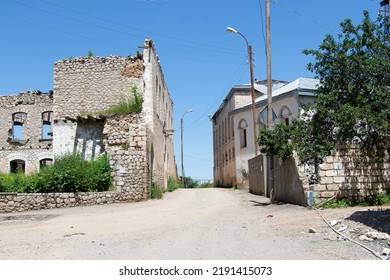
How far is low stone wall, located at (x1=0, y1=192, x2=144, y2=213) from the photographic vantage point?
618 inches

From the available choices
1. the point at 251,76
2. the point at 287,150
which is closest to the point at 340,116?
the point at 287,150

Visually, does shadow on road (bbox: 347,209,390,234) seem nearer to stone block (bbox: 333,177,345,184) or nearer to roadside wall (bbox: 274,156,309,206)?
stone block (bbox: 333,177,345,184)

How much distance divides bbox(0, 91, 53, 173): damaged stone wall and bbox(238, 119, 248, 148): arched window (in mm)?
14241

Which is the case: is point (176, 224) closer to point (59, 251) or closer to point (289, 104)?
point (59, 251)

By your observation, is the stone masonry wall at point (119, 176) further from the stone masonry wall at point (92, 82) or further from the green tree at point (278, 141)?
the green tree at point (278, 141)

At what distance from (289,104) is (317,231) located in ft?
63.2

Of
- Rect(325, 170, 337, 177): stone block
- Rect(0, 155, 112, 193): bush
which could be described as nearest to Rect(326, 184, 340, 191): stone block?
Rect(325, 170, 337, 177): stone block

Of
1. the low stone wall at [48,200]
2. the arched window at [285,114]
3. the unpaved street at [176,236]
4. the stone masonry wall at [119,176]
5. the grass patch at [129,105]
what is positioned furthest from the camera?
the arched window at [285,114]

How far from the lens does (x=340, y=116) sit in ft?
38.5

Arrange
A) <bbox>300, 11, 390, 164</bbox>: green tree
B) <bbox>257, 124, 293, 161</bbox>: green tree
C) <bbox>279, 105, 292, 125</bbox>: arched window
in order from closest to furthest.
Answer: <bbox>300, 11, 390, 164</bbox>: green tree
<bbox>257, 124, 293, 161</bbox>: green tree
<bbox>279, 105, 292, 125</bbox>: arched window

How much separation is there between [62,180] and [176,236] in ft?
30.9

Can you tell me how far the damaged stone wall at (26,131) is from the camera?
29266 millimetres

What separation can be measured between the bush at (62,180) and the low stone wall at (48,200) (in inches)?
18.9

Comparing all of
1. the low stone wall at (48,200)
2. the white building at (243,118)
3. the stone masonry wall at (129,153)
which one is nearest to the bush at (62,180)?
the low stone wall at (48,200)
